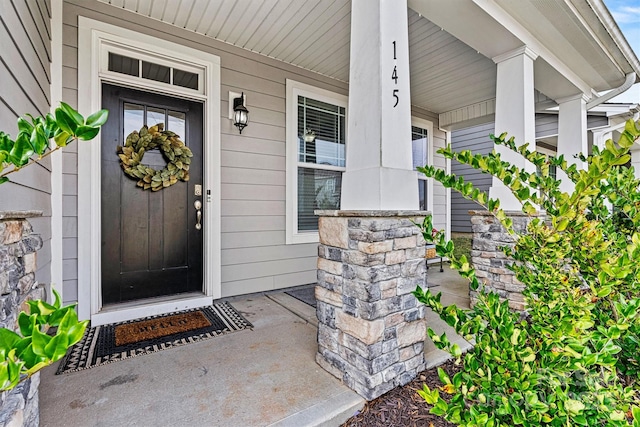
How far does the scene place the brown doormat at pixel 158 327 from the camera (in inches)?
91.4

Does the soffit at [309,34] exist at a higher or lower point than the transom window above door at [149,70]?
higher

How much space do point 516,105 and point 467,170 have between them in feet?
Answer: 20.3

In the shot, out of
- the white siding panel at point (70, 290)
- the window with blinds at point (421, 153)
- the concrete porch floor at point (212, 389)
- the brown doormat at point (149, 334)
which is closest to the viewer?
the concrete porch floor at point (212, 389)

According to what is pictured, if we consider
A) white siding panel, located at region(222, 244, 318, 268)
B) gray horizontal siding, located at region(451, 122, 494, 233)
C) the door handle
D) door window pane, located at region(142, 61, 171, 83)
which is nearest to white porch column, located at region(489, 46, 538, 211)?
white siding panel, located at region(222, 244, 318, 268)

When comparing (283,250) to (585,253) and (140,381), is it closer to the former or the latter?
(140,381)

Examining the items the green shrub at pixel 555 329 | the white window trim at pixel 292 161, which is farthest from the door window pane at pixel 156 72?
the green shrub at pixel 555 329

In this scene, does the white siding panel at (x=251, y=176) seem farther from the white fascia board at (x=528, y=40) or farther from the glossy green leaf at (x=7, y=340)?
the glossy green leaf at (x=7, y=340)

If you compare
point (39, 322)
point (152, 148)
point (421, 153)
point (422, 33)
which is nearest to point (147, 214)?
point (152, 148)

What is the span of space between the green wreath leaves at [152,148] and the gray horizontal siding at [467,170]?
651cm

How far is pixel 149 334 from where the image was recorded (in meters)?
2.37

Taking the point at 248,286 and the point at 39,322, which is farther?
the point at 248,286

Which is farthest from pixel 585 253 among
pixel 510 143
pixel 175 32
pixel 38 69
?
pixel 175 32

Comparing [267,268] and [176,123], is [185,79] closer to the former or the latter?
[176,123]

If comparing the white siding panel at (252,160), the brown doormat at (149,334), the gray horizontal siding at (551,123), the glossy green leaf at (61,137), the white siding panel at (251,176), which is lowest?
the brown doormat at (149,334)
